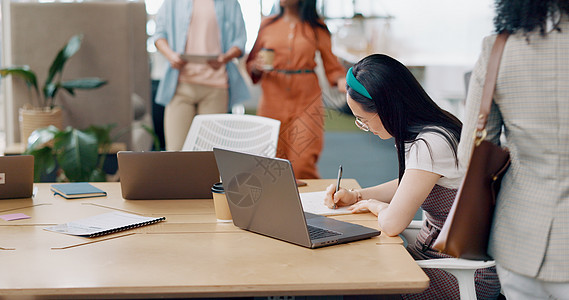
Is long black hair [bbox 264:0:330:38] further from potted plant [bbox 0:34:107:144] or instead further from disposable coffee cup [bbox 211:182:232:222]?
disposable coffee cup [bbox 211:182:232:222]

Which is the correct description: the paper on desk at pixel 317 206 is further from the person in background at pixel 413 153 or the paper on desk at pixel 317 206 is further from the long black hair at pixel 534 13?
the long black hair at pixel 534 13

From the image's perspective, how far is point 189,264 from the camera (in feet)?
4.65

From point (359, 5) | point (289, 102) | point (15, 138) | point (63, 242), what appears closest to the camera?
point (63, 242)

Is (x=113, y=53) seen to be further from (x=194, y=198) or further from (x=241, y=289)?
(x=241, y=289)

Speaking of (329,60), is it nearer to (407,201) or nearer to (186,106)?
(186,106)

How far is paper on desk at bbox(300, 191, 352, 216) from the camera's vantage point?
1.96 m

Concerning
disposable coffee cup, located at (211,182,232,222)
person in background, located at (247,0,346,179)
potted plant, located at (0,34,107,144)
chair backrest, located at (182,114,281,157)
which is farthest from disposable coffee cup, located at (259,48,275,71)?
disposable coffee cup, located at (211,182,232,222)

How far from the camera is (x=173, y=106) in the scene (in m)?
4.14

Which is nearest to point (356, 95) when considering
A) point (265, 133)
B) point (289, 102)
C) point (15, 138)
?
point (265, 133)

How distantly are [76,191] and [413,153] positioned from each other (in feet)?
4.01

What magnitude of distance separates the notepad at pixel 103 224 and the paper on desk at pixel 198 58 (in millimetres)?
2168

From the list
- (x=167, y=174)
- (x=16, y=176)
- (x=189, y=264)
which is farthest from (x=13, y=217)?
(x=189, y=264)

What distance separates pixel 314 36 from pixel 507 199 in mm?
2734

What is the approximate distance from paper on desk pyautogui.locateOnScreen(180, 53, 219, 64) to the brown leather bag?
9.33 feet
